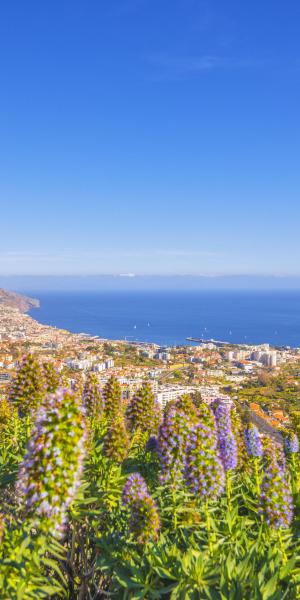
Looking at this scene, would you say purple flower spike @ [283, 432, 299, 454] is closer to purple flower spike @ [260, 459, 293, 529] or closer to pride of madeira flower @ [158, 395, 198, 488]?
purple flower spike @ [260, 459, 293, 529]

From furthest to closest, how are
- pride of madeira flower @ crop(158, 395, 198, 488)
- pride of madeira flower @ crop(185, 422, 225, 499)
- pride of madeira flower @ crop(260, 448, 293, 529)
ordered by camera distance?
pride of madeira flower @ crop(158, 395, 198, 488)
pride of madeira flower @ crop(185, 422, 225, 499)
pride of madeira flower @ crop(260, 448, 293, 529)

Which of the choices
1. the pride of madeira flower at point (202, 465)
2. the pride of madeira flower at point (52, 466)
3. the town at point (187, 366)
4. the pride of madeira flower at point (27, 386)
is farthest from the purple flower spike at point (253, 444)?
the town at point (187, 366)

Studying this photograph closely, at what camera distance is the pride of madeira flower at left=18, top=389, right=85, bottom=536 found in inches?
111

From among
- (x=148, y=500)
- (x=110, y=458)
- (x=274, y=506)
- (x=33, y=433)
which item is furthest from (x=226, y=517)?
(x=33, y=433)

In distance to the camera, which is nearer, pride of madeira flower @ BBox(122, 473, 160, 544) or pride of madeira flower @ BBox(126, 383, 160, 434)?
pride of madeira flower @ BBox(122, 473, 160, 544)

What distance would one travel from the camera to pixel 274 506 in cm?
393

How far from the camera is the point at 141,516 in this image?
3816 mm

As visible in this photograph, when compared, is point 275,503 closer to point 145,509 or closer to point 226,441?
point 226,441

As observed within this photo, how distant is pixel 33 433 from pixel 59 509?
54cm

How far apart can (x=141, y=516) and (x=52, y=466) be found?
142 centimetres

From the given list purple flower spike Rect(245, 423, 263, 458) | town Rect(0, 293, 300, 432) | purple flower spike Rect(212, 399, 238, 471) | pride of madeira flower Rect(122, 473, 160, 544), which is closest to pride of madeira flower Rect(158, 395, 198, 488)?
pride of madeira flower Rect(122, 473, 160, 544)

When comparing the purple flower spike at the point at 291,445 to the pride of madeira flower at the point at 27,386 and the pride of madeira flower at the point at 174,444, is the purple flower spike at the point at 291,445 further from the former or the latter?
the pride of madeira flower at the point at 27,386

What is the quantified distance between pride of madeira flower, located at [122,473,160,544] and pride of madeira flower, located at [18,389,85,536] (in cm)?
106

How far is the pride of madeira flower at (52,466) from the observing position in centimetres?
283
